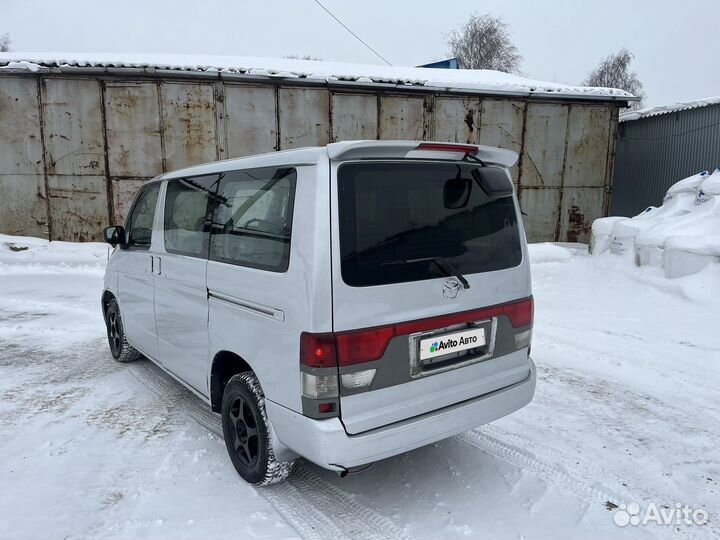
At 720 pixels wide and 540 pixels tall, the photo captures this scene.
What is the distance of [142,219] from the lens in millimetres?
4145

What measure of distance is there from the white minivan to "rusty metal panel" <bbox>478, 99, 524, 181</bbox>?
9537mm

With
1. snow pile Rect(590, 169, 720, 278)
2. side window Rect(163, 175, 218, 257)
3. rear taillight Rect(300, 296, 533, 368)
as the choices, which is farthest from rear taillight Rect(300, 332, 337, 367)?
snow pile Rect(590, 169, 720, 278)

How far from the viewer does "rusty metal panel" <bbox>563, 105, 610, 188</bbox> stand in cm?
1220

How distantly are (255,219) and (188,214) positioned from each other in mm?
942

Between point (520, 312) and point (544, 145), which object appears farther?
point (544, 145)

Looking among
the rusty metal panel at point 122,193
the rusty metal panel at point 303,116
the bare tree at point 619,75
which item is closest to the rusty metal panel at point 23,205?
the rusty metal panel at point 122,193

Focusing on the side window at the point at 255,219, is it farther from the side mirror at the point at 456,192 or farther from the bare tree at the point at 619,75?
the bare tree at the point at 619,75

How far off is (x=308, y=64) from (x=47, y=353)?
10358 millimetres

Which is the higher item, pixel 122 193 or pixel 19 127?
pixel 19 127

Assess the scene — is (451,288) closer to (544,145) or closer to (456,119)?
(456,119)

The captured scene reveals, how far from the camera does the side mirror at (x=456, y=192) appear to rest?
2600 millimetres

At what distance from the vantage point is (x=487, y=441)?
3.29 meters

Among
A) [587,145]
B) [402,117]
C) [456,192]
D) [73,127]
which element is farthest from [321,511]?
[587,145]

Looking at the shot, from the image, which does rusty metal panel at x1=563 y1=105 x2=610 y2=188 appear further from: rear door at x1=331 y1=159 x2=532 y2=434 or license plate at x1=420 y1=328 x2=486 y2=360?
license plate at x1=420 y1=328 x2=486 y2=360
